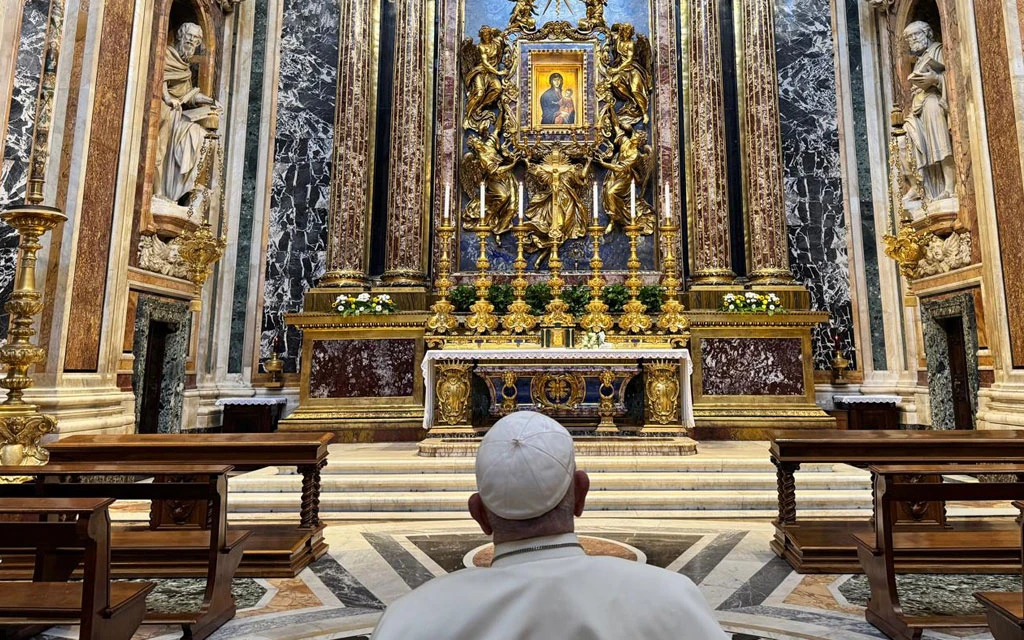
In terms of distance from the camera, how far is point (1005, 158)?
7.20m

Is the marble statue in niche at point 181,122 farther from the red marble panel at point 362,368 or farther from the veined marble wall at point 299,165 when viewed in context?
the red marble panel at point 362,368

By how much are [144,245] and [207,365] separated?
2.55m

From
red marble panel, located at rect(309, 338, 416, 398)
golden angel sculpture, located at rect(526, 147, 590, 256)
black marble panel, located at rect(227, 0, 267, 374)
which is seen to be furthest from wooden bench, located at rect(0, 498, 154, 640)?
golden angel sculpture, located at rect(526, 147, 590, 256)

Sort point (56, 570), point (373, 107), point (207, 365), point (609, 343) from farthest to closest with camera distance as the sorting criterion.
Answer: point (373, 107) < point (207, 365) < point (609, 343) < point (56, 570)

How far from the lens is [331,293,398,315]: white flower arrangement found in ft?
31.3

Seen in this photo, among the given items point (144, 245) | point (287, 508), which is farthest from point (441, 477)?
point (144, 245)

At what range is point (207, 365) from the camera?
406 inches

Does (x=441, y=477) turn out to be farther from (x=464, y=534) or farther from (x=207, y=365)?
(x=207, y=365)

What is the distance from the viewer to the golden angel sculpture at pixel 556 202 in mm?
10898

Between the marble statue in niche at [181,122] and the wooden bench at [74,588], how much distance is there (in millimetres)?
6957

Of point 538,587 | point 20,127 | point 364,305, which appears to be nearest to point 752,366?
point 364,305

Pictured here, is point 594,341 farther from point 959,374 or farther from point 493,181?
point 959,374

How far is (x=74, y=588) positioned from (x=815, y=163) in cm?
1113

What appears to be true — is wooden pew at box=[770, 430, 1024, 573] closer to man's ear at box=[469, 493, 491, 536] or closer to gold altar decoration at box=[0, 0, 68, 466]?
man's ear at box=[469, 493, 491, 536]
